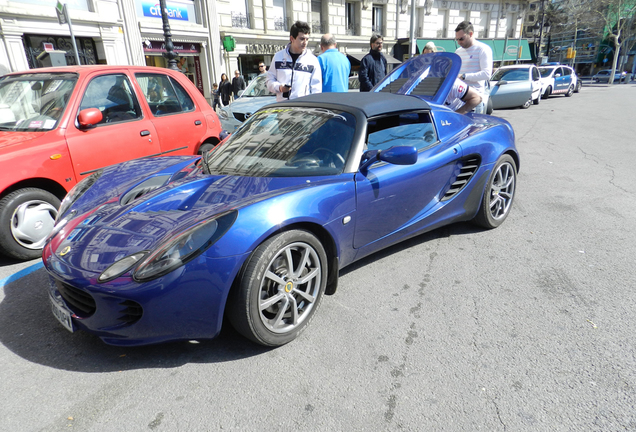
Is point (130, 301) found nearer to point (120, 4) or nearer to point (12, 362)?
point (12, 362)

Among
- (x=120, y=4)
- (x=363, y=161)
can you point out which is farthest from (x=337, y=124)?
(x=120, y=4)

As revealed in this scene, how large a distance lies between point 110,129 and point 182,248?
279cm

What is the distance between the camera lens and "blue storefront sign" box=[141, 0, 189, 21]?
16.9 metres

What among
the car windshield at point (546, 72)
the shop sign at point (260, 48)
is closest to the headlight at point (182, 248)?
the shop sign at point (260, 48)

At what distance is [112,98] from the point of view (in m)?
4.28

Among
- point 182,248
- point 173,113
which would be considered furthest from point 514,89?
point 182,248

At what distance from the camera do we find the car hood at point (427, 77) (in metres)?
4.27

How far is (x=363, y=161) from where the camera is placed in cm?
270

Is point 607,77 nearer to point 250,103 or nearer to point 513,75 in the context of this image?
point 513,75

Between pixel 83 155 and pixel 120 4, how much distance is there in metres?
15.1

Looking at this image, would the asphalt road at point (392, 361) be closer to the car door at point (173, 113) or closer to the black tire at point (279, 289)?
the black tire at point (279, 289)

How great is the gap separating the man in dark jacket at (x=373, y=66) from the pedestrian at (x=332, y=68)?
144 cm

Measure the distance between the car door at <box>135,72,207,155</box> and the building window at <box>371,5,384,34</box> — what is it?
86.3 ft

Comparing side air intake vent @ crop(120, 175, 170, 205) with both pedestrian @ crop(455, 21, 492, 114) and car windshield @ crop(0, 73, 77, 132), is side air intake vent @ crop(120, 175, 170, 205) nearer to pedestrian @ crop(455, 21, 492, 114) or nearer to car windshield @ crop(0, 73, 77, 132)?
car windshield @ crop(0, 73, 77, 132)
